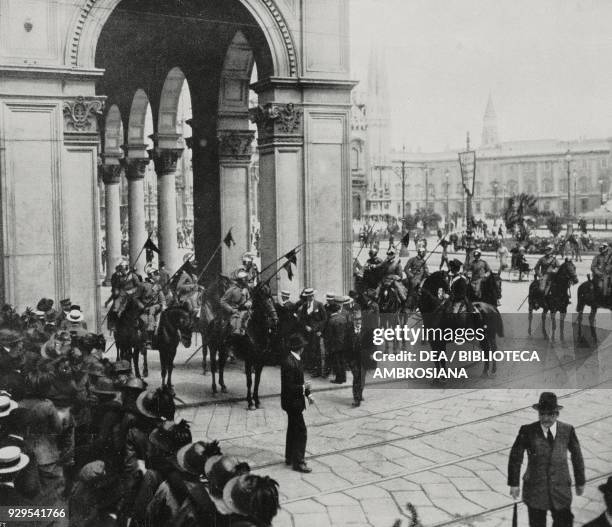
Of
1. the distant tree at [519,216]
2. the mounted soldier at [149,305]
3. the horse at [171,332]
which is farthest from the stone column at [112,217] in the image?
the distant tree at [519,216]

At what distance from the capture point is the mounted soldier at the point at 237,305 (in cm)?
1195

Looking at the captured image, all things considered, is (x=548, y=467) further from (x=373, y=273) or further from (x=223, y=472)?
(x=373, y=273)

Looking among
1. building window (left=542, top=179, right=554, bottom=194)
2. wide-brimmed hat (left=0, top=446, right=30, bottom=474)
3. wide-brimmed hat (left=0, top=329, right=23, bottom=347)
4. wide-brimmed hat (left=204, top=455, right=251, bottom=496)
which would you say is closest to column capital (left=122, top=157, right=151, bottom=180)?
wide-brimmed hat (left=0, top=329, right=23, bottom=347)

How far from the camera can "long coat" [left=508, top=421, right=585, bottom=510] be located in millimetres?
5828

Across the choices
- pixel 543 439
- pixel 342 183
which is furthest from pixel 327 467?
pixel 342 183

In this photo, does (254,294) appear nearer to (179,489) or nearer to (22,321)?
(22,321)

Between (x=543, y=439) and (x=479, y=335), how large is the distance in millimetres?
6922

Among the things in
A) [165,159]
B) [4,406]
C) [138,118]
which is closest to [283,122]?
[4,406]

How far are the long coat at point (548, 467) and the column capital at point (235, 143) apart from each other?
493 inches

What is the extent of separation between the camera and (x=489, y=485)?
25.2 feet

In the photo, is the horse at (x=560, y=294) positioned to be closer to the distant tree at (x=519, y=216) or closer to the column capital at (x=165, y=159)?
A: the column capital at (x=165, y=159)

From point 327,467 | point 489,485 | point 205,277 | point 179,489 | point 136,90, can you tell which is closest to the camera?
point 179,489

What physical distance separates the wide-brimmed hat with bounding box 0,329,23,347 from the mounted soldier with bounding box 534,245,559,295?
10495 mm

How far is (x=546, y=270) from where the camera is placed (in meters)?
15.7
